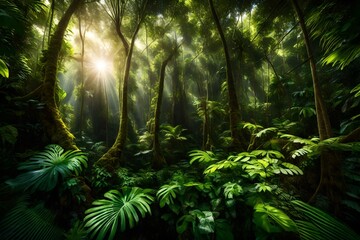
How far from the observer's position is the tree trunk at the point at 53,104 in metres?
3.89

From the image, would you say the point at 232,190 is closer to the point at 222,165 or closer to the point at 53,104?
the point at 222,165

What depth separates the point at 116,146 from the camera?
16.5 ft

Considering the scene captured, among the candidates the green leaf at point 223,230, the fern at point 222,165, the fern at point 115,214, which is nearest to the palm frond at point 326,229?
the green leaf at point 223,230

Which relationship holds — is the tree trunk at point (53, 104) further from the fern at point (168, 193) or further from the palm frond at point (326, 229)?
the palm frond at point (326, 229)

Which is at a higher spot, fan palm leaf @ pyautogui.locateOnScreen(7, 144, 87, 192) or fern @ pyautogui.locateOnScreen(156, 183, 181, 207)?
fan palm leaf @ pyautogui.locateOnScreen(7, 144, 87, 192)

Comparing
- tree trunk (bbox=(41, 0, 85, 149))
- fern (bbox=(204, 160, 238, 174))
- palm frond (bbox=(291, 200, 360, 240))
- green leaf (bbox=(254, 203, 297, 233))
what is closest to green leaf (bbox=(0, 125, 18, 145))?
tree trunk (bbox=(41, 0, 85, 149))

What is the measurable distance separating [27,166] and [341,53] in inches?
171

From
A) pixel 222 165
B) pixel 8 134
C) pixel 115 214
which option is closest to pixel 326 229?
pixel 222 165

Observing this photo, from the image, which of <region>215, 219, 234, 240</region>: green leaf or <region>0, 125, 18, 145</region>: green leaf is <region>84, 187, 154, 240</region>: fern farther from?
<region>0, 125, 18, 145</region>: green leaf

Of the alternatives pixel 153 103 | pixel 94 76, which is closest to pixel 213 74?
pixel 153 103

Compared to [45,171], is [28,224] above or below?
below

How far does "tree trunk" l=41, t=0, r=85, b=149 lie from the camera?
3.89 metres

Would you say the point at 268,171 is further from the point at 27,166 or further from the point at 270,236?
the point at 27,166

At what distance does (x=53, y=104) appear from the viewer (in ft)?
13.9
